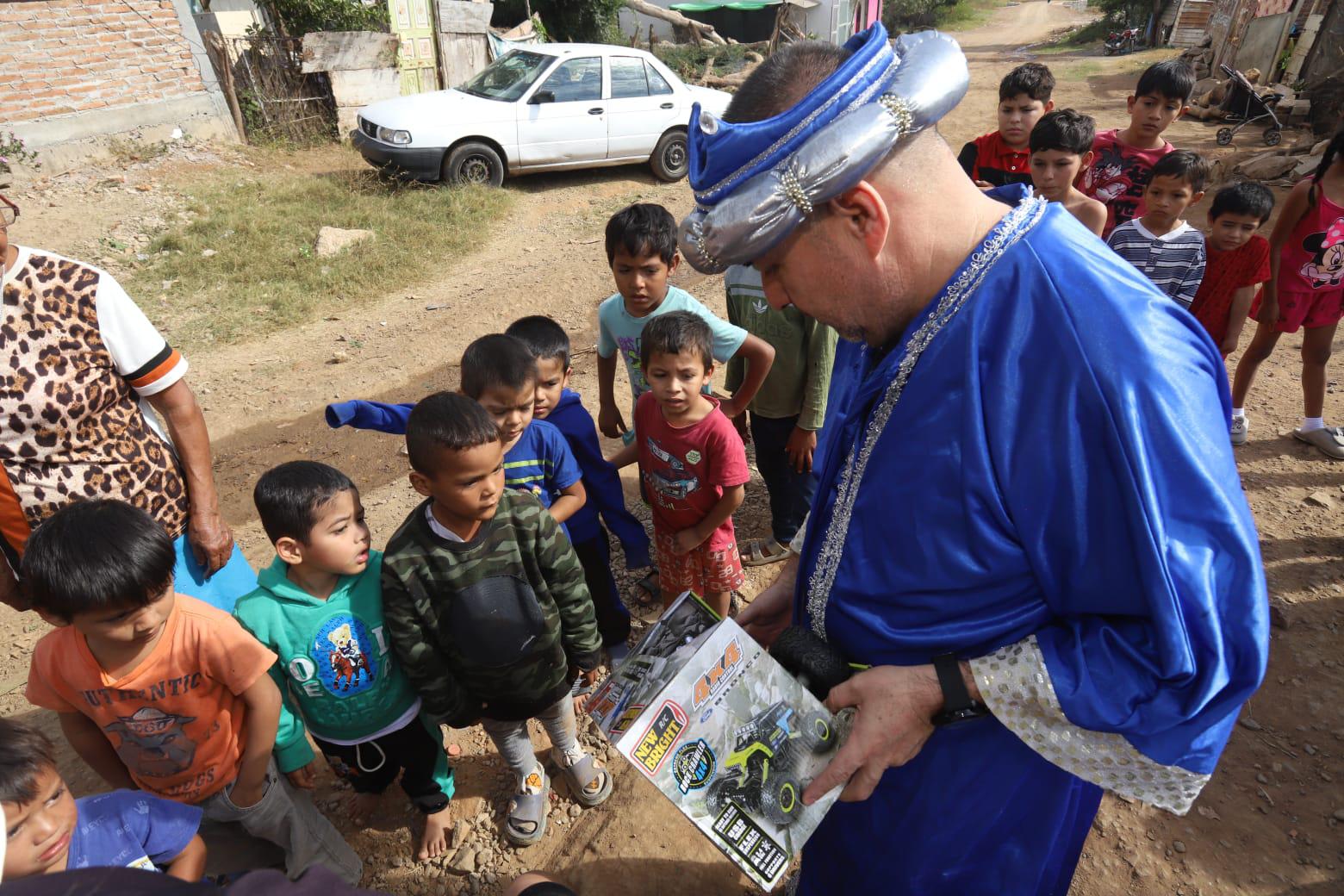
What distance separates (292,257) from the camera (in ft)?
25.5

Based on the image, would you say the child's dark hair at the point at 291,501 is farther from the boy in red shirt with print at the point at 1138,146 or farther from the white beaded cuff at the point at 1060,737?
the boy in red shirt with print at the point at 1138,146

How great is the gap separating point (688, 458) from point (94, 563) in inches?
73.8

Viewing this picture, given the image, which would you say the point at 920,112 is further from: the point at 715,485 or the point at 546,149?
the point at 546,149

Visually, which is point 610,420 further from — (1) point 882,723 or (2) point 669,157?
(2) point 669,157

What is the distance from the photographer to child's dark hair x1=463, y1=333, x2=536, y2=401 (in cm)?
257

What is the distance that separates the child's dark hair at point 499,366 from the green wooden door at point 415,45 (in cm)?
1215

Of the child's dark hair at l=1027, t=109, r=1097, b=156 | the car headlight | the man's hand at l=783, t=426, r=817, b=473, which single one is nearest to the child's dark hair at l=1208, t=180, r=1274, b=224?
the child's dark hair at l=1027, t=109, r=1097, b=156

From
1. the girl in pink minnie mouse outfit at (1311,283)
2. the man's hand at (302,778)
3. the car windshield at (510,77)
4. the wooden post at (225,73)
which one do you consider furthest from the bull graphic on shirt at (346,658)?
the wooden post at (225,73)

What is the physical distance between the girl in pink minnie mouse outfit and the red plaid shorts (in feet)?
10.7

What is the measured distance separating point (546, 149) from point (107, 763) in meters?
9.27

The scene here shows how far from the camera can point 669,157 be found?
430 inches

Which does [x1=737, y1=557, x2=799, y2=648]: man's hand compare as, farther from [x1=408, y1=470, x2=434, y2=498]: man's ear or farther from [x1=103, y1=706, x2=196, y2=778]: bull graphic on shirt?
[x1=103, y1=706, x2=196, y2=778]: bull graphic on shirt

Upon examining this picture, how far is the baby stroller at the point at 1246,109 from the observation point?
37.1ft

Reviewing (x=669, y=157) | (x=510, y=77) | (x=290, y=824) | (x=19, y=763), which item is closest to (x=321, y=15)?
(x=510, y=77)
